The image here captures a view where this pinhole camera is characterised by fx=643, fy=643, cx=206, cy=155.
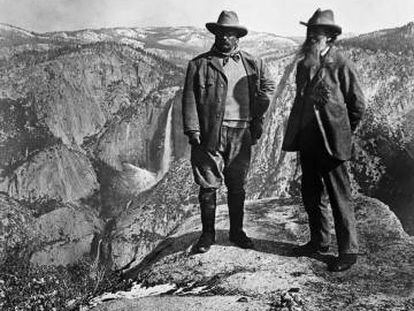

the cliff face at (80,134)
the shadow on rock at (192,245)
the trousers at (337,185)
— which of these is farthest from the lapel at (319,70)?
the cliff face at (80,134)

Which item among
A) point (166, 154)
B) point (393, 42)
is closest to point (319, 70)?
point (393, 42)

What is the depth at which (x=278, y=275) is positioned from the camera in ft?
16.6

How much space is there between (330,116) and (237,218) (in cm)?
137

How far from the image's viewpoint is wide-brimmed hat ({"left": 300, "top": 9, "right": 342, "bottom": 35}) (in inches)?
195

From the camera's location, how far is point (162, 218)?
34.7 metres

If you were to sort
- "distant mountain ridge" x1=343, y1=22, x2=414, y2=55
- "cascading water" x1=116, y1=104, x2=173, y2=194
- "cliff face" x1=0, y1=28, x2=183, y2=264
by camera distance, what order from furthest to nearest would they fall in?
"cascading water" x1=116, y1=104, x2=173, y2=194 → "cliff face" x1=0, y1=28, x2=183, y2=264 → "distant mountain ridge" x1=343, y1=22, x2=414, y2=55

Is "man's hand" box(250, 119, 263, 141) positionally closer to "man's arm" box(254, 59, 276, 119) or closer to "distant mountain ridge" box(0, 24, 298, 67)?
"man's arm" box(254, 59, 276, 119)

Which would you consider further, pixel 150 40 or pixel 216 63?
pixel 150 40

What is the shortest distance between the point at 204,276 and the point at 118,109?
176 feet

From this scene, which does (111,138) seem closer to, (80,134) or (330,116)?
(80,134)

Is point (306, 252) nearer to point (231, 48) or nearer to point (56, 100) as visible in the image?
point (231, 48)

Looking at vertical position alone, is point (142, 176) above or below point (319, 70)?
below

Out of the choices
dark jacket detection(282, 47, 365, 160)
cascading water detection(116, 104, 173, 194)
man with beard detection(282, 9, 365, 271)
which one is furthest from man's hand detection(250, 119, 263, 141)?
cascading water detection(116, 104, 173, 194)

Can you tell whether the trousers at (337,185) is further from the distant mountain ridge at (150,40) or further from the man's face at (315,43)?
the distant mountain ridge at (150,40)
